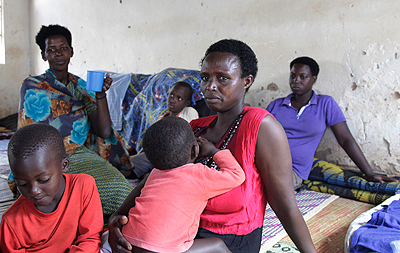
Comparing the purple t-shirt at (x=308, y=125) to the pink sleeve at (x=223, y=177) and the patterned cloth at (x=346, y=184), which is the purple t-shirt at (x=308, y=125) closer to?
the patterned cloth at (x=346, y=184)

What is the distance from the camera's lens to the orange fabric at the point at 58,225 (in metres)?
1.25

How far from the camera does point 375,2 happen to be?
265 centimetres

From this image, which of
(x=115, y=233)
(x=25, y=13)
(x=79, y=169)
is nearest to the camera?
(x=115, y=233)

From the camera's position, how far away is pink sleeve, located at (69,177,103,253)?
127cm

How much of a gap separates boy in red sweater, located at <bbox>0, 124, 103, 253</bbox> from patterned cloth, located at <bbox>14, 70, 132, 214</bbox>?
70cm

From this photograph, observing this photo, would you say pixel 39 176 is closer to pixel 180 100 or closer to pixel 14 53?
pixel 180 100

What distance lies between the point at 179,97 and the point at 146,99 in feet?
2.38

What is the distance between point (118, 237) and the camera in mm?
1145

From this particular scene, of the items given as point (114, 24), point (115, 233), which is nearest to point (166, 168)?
point (115, 233)

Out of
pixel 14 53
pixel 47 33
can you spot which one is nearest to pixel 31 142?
pixel 47 33

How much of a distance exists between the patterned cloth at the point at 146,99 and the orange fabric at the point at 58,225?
6.47ft

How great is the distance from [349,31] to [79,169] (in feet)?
8.69

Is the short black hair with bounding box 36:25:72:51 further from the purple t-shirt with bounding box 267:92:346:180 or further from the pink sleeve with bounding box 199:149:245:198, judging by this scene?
the purple t-shirt with bounding box 267:92:346:180

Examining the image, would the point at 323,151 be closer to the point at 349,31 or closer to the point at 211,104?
the point at 349,31
